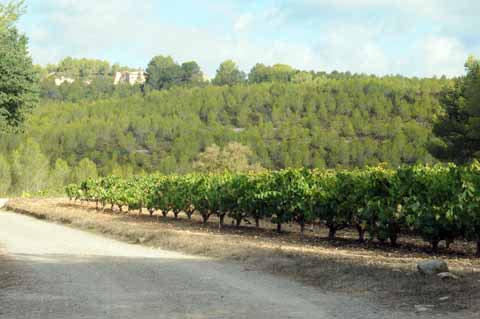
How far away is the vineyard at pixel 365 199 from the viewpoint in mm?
14156

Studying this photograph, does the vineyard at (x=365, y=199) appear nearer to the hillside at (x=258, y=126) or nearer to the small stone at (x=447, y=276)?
the small stone at (x=447, y=276)

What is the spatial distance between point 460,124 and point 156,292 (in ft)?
134

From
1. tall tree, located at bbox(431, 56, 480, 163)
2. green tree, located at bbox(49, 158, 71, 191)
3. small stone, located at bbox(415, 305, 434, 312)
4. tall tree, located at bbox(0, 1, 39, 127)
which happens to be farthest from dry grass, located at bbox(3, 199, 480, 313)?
green tree, located at bbox(49, 158, 71, 191)

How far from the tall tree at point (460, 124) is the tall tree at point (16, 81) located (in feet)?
94.7

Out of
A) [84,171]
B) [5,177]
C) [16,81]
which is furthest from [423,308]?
[84,171]

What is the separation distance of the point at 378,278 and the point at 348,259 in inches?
89.9

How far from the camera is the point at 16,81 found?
19.1 metres

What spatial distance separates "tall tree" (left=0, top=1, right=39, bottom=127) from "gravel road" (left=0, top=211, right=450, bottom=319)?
21.5ft

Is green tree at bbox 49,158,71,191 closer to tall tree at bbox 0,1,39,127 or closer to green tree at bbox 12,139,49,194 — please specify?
green tree at bbox 12,139,49,194

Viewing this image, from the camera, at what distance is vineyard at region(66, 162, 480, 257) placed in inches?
557

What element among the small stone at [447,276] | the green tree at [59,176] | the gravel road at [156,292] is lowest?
the gravel road at [156,292]

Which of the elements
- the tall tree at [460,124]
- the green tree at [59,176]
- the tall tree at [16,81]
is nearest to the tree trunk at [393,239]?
the tall tree at [16,81]

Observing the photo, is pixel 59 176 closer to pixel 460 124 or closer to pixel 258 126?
pixel 258 126

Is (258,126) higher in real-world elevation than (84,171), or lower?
higher
